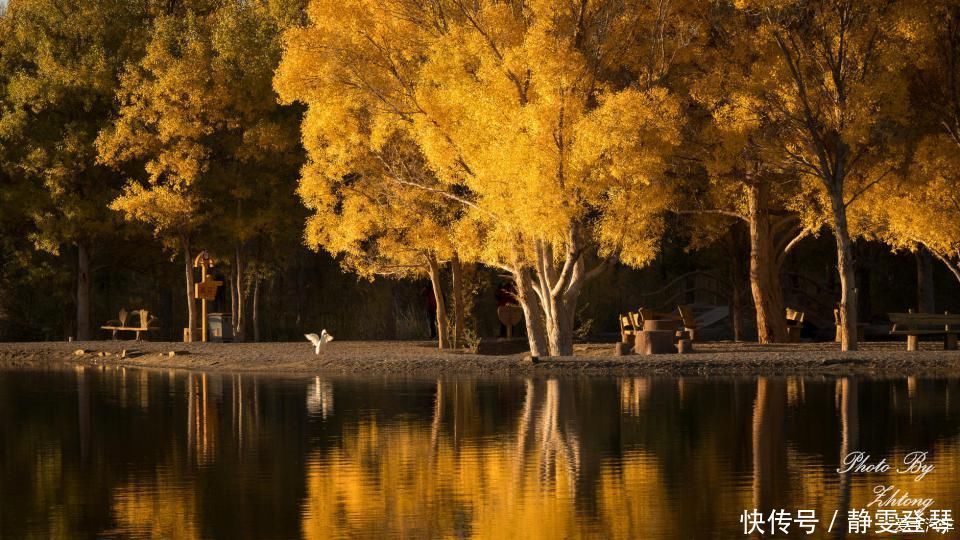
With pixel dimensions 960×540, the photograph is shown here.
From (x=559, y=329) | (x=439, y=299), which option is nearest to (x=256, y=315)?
(x=439, y=299)

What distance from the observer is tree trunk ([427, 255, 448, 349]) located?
43.2 metres

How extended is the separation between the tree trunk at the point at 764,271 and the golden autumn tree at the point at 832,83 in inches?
104

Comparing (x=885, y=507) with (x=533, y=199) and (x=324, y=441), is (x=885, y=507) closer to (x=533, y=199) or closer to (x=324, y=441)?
(x=324, y=441)

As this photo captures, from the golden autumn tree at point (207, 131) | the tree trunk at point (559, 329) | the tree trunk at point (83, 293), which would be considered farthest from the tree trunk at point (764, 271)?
the tree trunk at point (83, 293)

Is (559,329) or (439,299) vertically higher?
(439,299)

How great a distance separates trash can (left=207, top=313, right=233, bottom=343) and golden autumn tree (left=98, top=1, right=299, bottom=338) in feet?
2.38

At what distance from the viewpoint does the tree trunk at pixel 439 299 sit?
142ft

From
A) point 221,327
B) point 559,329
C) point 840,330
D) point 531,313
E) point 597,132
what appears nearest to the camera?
point 597,132

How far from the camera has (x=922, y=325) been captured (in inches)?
1508

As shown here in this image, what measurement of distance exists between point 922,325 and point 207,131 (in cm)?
2179

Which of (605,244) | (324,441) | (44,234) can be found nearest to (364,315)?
(44,234)

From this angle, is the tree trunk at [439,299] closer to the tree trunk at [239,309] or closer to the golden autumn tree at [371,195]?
the golden autumn tree at [371,195]

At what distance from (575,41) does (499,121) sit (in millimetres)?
2484

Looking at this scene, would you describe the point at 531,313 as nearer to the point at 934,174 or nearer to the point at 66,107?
the point at 934,174
